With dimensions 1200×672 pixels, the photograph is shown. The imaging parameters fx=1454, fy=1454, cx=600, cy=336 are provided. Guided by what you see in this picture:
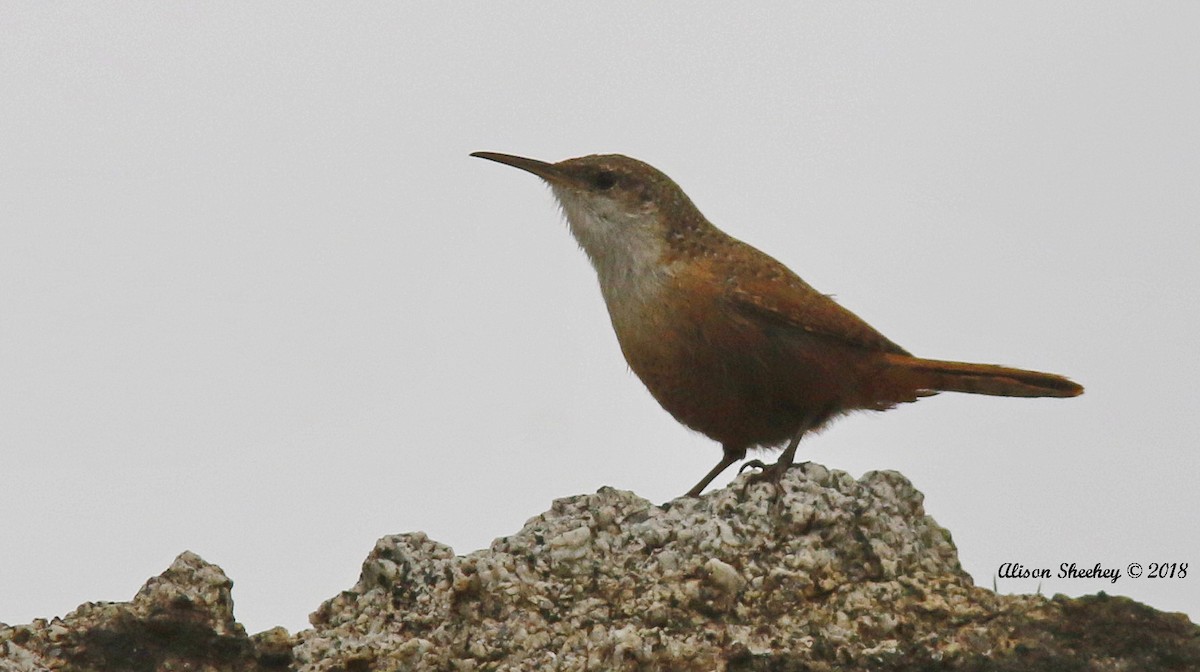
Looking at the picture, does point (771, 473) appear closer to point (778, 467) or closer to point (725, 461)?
point (778, 467)

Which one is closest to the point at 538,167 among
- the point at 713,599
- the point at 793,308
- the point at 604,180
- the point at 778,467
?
the point at 604,180

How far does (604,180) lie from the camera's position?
20.7 ft

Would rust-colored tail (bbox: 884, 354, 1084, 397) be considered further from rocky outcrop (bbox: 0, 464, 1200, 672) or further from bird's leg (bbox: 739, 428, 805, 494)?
rocky outcrop (bbox: 0, 464, 1200, 672)

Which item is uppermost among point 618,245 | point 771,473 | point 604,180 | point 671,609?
point 604,180

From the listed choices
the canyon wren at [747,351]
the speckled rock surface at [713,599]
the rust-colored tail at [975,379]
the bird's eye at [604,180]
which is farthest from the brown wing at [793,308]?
the speckled rock surface at [713,599]

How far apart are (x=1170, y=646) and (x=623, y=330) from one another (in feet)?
9.15

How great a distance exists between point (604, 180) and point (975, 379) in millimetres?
1790

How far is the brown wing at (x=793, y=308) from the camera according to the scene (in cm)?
564

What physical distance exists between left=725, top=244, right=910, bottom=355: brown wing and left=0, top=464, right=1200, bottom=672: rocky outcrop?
1.31 metres

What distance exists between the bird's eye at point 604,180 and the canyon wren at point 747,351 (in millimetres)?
315

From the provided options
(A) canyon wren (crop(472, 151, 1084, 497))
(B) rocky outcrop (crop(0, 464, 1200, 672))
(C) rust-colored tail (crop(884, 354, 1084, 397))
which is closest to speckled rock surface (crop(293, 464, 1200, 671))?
(B) rocky outcrop (crop(0, 464, 1200, 672))

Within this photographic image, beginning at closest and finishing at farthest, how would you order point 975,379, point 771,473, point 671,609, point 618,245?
point 671,609, point 771,473, point 975,379, point 618,245

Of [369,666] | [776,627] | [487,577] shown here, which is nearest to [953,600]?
[776,627]

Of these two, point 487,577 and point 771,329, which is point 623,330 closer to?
point 771,329
